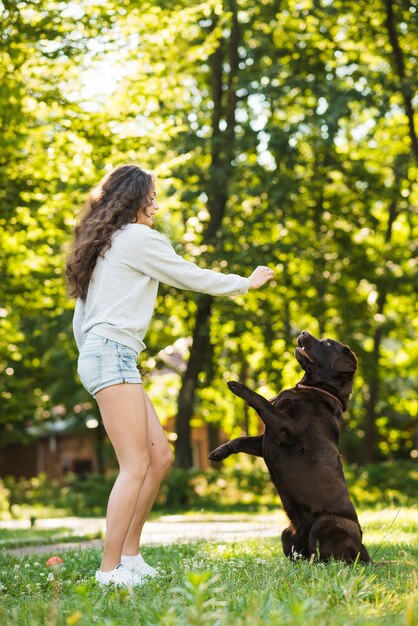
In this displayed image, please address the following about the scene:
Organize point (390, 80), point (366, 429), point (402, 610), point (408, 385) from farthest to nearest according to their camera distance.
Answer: point (408, 385) < point (366, 429) < point (390, 80) < point (402, 610)

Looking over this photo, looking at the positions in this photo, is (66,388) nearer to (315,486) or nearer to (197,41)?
(197,41)

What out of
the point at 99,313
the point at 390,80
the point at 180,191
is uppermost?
the point at 390,80

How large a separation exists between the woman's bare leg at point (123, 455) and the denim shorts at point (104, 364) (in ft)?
0.15

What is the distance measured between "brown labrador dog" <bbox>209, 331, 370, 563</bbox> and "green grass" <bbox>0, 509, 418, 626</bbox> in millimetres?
189

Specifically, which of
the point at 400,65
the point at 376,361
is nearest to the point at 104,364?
the point at 400,65

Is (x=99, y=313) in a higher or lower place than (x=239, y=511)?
higher

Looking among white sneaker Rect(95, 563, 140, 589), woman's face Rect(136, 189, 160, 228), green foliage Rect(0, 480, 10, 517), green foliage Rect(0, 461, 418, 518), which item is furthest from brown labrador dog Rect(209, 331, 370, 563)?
green foliage Rect(0, 480, 10, 517)

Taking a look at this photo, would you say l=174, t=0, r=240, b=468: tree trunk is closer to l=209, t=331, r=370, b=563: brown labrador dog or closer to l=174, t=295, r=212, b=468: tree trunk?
l=174, t=295, r=212, b=468: tree trunk

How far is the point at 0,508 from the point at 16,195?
15.0 meters

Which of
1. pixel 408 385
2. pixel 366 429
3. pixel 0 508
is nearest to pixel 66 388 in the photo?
pixel 0 508

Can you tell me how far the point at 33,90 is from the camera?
11516 millimetres

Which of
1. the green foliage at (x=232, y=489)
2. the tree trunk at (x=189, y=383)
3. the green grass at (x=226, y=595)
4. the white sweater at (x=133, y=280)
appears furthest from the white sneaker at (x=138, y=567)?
the tree trunk at (x=189, y=383)

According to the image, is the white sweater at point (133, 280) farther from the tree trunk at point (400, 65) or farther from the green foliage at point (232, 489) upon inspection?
the green foliage at point (232, 489)

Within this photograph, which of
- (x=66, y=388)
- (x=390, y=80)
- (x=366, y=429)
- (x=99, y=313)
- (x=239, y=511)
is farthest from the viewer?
(x=66, y=388)
